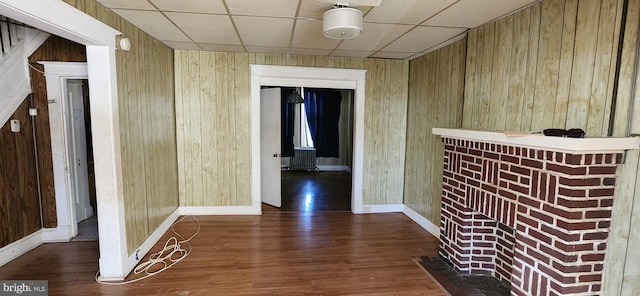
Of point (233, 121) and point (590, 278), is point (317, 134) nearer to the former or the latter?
point (233, 121)

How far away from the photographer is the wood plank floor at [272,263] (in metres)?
2.47

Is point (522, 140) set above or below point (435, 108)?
below

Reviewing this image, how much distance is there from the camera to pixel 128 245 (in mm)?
2686

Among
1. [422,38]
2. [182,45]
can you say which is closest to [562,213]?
[422,38]

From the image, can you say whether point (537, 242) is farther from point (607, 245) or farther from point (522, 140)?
point (522, 140)

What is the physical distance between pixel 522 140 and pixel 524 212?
530 millimetres

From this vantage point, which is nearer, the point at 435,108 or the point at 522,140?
the point at 522,140

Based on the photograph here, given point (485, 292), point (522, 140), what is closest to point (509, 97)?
point (522, 140)

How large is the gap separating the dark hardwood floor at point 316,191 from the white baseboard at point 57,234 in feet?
8.73

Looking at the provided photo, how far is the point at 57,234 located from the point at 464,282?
172 inches

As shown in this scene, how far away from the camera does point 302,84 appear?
4223 mm

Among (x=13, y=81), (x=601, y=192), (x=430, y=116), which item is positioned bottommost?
(x=601, y=192)

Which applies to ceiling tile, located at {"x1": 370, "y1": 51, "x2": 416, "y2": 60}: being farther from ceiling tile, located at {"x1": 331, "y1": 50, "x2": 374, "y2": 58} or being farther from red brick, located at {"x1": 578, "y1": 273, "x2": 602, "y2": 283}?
red brick, located at {"x1": 578, "y1": 273, "x2": 602, "y2": 283}

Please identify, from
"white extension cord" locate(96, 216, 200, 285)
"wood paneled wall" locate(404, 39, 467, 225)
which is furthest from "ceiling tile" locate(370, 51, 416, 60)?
"white extension cord" locate(96, 216, 200, 285)
